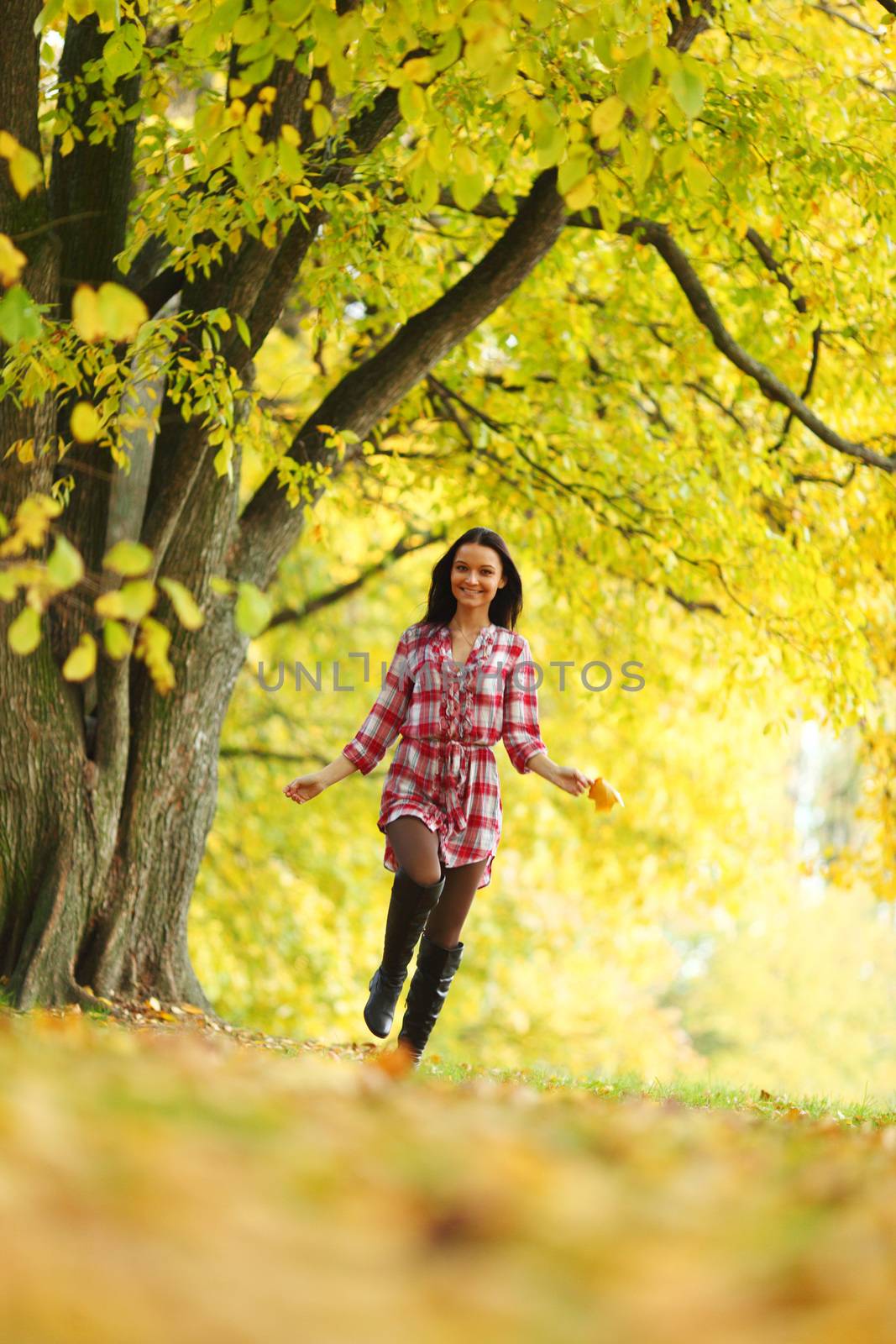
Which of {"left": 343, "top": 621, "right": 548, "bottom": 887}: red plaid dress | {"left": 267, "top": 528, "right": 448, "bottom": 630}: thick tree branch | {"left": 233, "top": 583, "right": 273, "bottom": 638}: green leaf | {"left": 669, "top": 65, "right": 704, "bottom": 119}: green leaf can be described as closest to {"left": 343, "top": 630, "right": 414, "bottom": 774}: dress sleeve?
{"left": 343, "top": 621, "right": 548, "bottom": 887}: red plaid dress

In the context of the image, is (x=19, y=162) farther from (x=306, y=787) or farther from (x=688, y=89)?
(x=306, y=787)

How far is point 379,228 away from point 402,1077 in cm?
458

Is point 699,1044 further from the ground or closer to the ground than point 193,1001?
closer to the ground

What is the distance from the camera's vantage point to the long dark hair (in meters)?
5.41

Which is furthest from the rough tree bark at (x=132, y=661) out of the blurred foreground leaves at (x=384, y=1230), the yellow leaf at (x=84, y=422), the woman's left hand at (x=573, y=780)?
the blurred foreground leaves at (x=384, y=1230)

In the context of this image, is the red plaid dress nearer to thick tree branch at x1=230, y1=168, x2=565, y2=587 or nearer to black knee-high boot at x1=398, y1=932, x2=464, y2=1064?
black knee-high boot at x1=398, y1=932, x2=464, y2=1064

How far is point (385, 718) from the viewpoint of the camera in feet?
17.7

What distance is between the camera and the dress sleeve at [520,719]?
17.5 ft

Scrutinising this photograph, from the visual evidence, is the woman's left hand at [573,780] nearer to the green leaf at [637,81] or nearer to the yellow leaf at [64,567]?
the green leaf at [637,81]

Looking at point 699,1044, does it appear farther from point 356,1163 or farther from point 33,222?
point 356,1163

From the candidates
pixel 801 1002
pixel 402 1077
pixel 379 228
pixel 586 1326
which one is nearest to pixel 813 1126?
pixel 402 1077

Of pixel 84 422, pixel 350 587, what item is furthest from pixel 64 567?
pixel 350 587

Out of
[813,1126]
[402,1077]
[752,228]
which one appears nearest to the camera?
[402,1077]

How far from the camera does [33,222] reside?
18.9 ft
